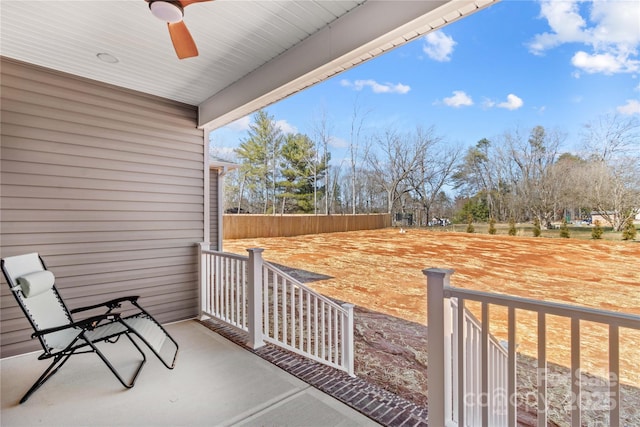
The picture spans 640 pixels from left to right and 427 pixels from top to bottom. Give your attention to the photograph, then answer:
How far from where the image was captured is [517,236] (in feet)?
26.8

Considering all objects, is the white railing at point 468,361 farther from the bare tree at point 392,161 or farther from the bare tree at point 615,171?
the bare tree at point 392,161

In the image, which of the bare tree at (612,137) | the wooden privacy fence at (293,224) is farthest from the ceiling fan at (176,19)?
the wooden privacy fence at (293,224)

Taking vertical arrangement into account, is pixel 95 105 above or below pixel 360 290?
above

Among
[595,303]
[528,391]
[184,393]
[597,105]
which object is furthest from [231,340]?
[597,105]

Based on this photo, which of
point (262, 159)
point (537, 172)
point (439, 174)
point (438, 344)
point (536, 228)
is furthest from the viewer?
point (262, 159)

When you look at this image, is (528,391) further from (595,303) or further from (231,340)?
(595,303)

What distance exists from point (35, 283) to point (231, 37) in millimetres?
2559

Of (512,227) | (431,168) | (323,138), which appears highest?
(323,138)

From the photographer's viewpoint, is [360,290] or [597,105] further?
[360,290]

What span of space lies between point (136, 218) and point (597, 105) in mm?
9610

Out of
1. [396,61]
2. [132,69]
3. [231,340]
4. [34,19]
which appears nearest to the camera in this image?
[34,19]

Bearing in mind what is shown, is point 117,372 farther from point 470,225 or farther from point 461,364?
point 470,225

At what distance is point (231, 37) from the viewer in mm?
2373

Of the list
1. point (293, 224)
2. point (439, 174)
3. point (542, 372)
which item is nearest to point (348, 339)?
point (542, 372)
